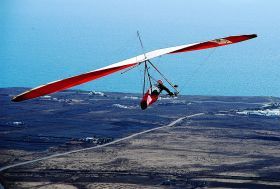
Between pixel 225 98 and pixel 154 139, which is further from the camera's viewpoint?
pixel 225 98

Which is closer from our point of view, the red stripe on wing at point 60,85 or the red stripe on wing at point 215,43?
the red stripe on wing at point 60,85

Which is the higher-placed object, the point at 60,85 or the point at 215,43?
the point at 215,43

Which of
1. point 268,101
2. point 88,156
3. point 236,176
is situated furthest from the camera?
point 268,101

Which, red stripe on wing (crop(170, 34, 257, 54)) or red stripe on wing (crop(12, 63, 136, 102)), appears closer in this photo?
red stripe on wing (crop(12, 63, 136, 102))

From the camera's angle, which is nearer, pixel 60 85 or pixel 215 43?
pixel 60 85

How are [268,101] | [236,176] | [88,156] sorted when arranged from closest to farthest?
1. [236,176]
2. [88,156]
3. [268,101]

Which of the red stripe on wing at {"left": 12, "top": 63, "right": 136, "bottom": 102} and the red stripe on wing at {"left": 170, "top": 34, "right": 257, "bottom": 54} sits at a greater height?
the red stripe on wing at {"left": 170, "top": 34, "right": 257, "bottom": 54}

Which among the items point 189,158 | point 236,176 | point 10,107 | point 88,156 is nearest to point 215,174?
point 236,176

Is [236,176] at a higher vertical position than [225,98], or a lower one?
lower

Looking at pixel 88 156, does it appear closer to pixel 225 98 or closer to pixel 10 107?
pixel 10 107

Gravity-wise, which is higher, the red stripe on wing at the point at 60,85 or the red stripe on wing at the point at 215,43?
the red stripe on wing at the point at 215,43
